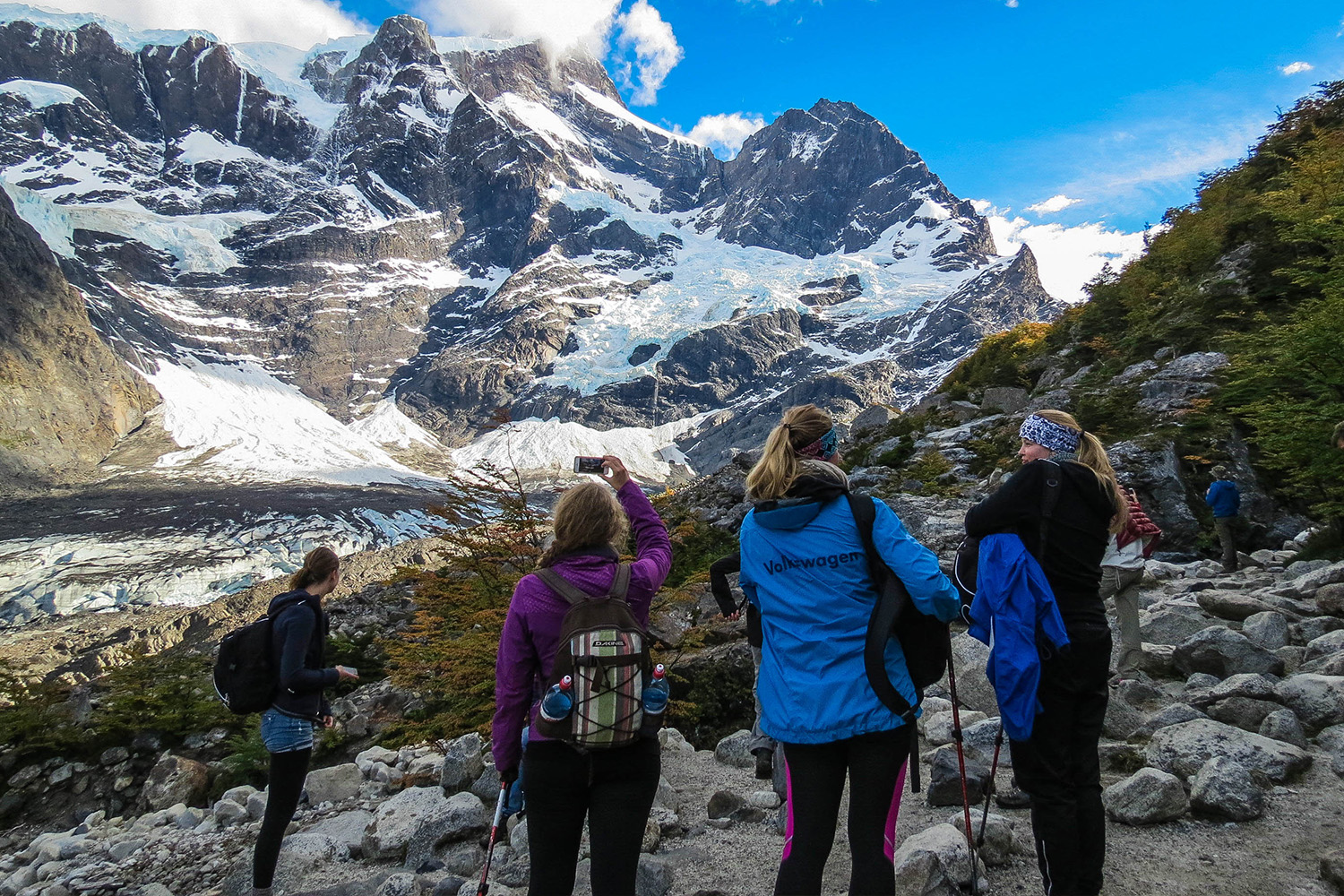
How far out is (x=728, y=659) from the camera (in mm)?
6113

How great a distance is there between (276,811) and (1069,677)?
3862mm

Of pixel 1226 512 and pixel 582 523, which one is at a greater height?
pixel 582 523

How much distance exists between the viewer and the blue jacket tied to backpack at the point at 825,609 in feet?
7.25

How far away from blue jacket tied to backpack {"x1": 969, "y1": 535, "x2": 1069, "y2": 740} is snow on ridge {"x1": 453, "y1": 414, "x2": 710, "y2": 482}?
497 ft

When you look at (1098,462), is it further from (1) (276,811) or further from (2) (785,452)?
(1) (276,811)

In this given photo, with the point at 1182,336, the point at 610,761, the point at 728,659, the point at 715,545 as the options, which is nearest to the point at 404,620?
the point at 715,545

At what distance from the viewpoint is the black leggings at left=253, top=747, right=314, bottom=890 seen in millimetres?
3664

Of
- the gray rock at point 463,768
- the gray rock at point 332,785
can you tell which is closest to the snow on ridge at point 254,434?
the gray rock at point 332,785

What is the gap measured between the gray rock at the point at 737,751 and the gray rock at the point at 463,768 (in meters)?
1.77

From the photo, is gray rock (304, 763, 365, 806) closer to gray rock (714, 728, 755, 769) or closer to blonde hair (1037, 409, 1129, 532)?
gray rock (714, 728, 755, 769)

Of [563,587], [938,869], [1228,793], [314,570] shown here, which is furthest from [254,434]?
[1228,793]

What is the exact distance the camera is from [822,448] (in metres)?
2.71

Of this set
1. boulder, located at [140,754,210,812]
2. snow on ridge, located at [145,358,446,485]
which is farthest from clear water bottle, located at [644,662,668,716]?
snow on ridge, located at [145,358,446,485]

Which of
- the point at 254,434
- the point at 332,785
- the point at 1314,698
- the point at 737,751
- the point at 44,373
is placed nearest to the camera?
Result: the point at 1314,698
